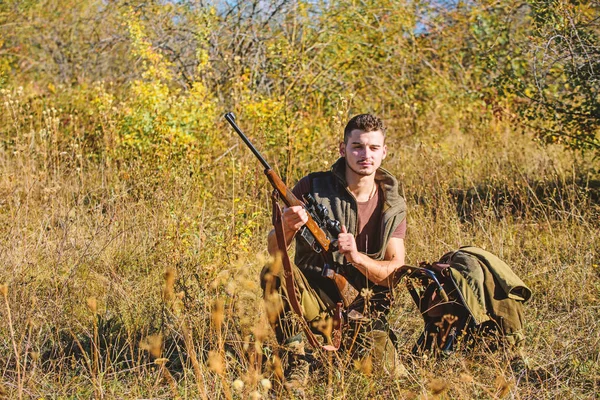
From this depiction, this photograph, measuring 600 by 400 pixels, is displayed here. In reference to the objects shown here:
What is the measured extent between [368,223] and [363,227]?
3 centimetres

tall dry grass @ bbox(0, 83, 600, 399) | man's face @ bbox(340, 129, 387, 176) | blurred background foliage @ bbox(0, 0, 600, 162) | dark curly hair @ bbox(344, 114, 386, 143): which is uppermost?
blurred background foliage @ bbox(0, 0, 600, 162)

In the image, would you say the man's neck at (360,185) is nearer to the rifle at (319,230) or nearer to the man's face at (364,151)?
the man's face at (364,151)

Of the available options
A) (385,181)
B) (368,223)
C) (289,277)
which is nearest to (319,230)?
(289,277)

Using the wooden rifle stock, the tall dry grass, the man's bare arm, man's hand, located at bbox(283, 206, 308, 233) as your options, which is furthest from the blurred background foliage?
man's hand, located at bbox(283, 206, 308, 233)

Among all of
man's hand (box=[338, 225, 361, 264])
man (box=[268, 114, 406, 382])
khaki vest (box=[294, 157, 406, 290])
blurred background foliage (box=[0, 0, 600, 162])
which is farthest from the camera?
blurred background foliage (box=[0, 0, 600, 162])

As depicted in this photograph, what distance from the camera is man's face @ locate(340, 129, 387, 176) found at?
3393mm

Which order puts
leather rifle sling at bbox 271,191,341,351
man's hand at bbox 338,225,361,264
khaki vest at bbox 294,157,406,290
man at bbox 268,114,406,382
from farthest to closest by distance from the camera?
khaki vest at bbox 294,157,406,290 → man at bbox 268,114,406,382 → man's hand at bbox 338,225,361,264 → leather rifle sling at bbox 271,191,341,351

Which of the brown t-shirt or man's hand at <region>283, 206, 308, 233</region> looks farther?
the brown t-shirt

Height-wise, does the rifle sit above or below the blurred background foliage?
below

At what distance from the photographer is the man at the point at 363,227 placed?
3.31 meters

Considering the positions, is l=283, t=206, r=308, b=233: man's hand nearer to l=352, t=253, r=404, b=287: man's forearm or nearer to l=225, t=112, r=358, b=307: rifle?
l=225, t=112, r=358, b=307: rifle

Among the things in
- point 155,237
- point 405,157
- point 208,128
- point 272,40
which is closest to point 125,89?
point 272,40

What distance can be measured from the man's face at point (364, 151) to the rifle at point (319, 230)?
0.82 feet

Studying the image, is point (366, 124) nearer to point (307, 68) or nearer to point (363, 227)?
point (363, 227)
